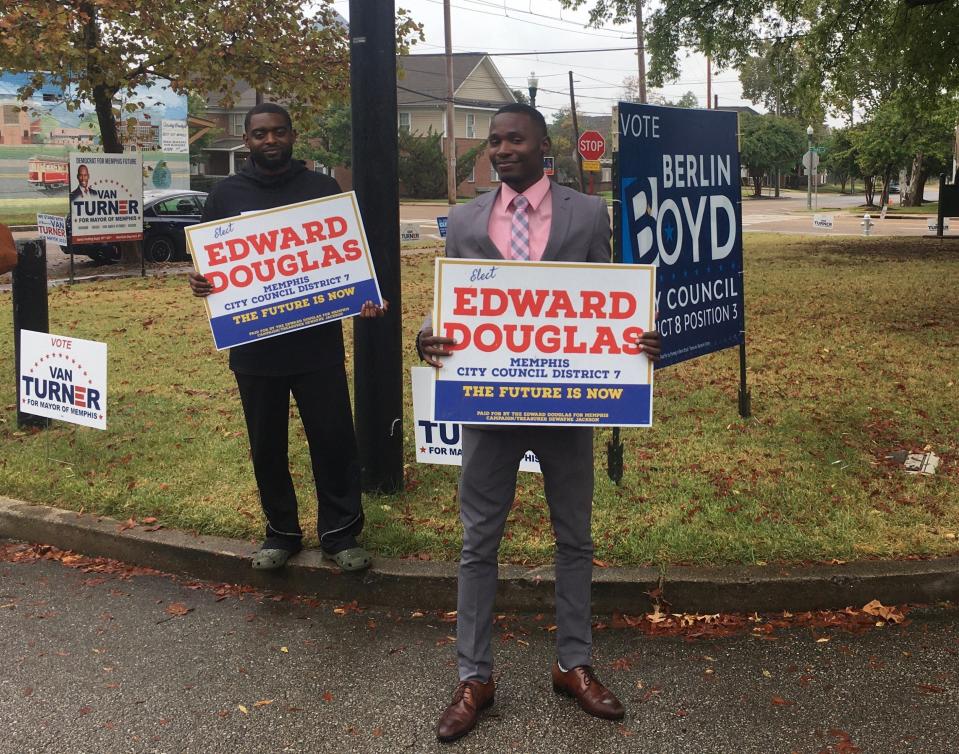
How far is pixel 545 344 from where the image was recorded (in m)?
3.39

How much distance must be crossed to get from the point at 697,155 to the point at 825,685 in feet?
11.1

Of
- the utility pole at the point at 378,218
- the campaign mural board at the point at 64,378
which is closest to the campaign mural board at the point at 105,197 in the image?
the campaign mural board at the point at 64,378

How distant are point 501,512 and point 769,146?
3082 inches

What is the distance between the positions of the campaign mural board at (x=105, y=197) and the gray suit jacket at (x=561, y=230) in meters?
14.8

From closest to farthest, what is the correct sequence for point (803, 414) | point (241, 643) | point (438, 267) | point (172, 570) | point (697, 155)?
point (438, 267), point (241, 643), point (172, 570), point (697, 155), point (803, 414)

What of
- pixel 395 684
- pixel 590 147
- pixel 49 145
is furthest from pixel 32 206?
pixel 395 684

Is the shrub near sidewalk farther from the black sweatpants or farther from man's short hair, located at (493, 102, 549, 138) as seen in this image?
man's short hair, located at (493, 102, 549, 138)

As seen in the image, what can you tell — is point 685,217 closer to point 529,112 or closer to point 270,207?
point 270,207

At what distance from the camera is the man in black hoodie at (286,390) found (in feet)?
14.1

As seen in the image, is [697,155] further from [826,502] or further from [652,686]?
[652,686]

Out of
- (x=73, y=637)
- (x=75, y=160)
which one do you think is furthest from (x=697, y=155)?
(x=75, y=160)

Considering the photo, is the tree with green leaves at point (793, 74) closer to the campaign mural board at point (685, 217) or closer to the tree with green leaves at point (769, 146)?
the campaign mural board at point (685, 217)

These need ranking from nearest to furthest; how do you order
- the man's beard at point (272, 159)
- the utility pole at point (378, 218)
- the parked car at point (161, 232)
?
1. the man's beard at point (272, 159)
2. the utility pole at point (378, 218)
3. the parked car at point (161, 232)

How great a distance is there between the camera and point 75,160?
1656cm
